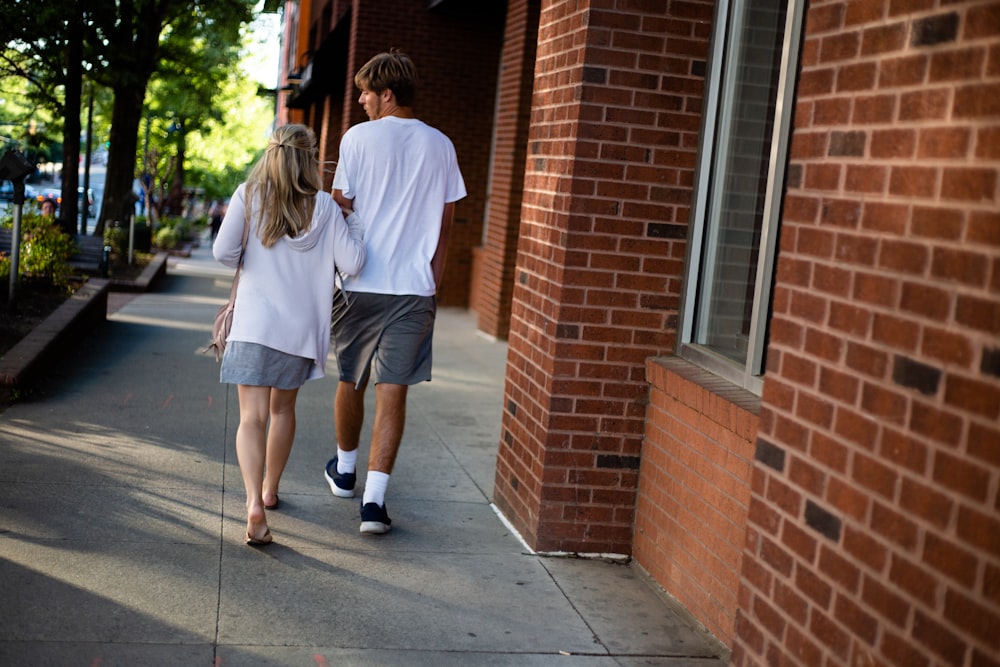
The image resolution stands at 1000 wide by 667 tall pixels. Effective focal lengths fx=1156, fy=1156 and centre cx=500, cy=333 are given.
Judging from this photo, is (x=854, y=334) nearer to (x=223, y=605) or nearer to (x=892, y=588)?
(x=892, y=588)

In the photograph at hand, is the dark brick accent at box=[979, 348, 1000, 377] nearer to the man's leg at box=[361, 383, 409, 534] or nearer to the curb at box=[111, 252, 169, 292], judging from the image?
the man's leg at box=[361, 383, 409, 534]

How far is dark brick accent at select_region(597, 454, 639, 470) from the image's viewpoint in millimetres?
5141

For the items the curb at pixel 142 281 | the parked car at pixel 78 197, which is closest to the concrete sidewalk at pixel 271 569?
the curb at pixel 142 281

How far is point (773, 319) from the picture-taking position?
327 cm

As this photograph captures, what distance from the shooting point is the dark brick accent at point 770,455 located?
10.4 feet

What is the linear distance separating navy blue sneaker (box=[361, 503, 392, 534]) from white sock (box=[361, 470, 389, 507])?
0.07 feet

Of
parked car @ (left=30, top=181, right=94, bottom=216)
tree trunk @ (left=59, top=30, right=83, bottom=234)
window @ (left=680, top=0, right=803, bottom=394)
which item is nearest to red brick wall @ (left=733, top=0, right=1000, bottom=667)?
window @ (left=680, top=0, right=803, bottom=394)

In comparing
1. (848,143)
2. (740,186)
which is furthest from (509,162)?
(848,143)

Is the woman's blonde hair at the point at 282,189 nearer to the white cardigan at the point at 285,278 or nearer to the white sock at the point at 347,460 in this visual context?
the white cardigan at the point at 285,278

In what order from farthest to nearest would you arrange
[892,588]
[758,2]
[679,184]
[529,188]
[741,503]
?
1. [529,188]
2. [679,184]
3. [758,2]
4. [741,503]
5. [892,588]

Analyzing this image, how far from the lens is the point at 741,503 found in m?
4.18

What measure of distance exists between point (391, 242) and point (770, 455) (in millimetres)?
2424

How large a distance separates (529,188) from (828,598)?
318 centimetres

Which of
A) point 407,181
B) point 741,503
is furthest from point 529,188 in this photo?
point 741,503
